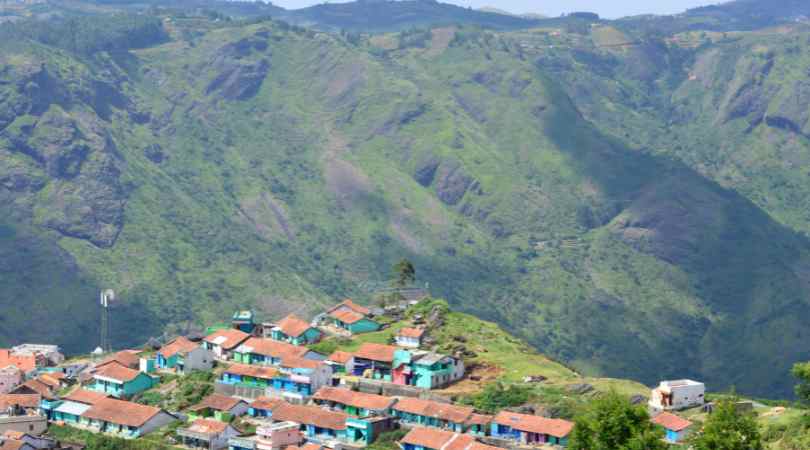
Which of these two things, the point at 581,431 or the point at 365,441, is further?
the point at 365,441

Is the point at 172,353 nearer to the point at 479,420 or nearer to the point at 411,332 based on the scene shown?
the point at 411,332

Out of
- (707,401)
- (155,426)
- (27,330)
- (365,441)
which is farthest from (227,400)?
(27,330)

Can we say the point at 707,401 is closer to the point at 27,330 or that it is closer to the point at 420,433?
the point at 420,433

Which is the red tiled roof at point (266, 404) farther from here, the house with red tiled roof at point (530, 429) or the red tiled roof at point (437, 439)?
the house with red tiled roof at point (530, 429)

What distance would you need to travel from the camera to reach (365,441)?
98.1 metres

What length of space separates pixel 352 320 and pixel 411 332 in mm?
8160

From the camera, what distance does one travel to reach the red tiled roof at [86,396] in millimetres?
108938

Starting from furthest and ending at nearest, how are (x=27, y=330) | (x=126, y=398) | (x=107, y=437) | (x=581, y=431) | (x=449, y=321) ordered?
1. (x=27, y=330)
2. (x=449, y=321)
3. (x=126, y=398)
4. (x=107, y=437)
5. (x=581, y=431)

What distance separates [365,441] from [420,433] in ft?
13.9

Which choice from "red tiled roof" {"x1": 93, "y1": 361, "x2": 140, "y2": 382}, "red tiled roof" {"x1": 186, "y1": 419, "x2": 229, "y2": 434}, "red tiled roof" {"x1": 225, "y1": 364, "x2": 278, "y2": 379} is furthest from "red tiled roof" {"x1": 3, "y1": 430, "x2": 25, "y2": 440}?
"red tiled roof" {"x1": 225, "y1": 364, "x2": 278, "y2": 379}

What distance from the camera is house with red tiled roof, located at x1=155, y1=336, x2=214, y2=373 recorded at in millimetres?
115562

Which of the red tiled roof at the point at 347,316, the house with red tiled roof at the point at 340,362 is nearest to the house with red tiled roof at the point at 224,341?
the red tiled roof at the point at 347,316

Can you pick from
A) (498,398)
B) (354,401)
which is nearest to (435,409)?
(498,398)

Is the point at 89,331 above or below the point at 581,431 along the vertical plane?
below
